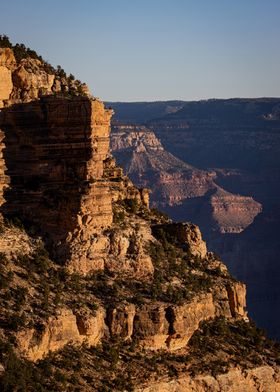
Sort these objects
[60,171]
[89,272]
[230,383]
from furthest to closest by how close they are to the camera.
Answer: [60,171] < [230,383] < [89,272]

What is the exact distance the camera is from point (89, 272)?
58688mm

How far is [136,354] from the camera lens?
57188 millimetres

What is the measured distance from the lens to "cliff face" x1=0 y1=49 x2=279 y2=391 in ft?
179

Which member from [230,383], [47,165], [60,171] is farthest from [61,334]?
[230,383]

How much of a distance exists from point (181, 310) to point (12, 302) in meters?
8.72

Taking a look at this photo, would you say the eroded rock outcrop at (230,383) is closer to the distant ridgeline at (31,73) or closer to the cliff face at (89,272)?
the cliff face at (89,272)

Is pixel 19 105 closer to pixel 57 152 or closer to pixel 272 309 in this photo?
pixel 57 152

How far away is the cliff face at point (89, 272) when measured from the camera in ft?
179

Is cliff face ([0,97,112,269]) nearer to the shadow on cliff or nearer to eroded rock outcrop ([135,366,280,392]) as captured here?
the shadow on cliff

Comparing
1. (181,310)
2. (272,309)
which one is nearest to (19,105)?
(181,310)

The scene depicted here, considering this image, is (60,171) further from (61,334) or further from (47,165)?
(61,334)

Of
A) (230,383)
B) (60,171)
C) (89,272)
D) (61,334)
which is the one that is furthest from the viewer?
(60,171)

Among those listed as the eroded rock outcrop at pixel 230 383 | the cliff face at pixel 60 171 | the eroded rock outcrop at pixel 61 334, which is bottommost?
the eroded rock outcrop at pixel 230 383

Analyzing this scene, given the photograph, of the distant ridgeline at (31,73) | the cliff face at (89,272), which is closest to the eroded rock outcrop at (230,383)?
the cliff face at (89,272)
